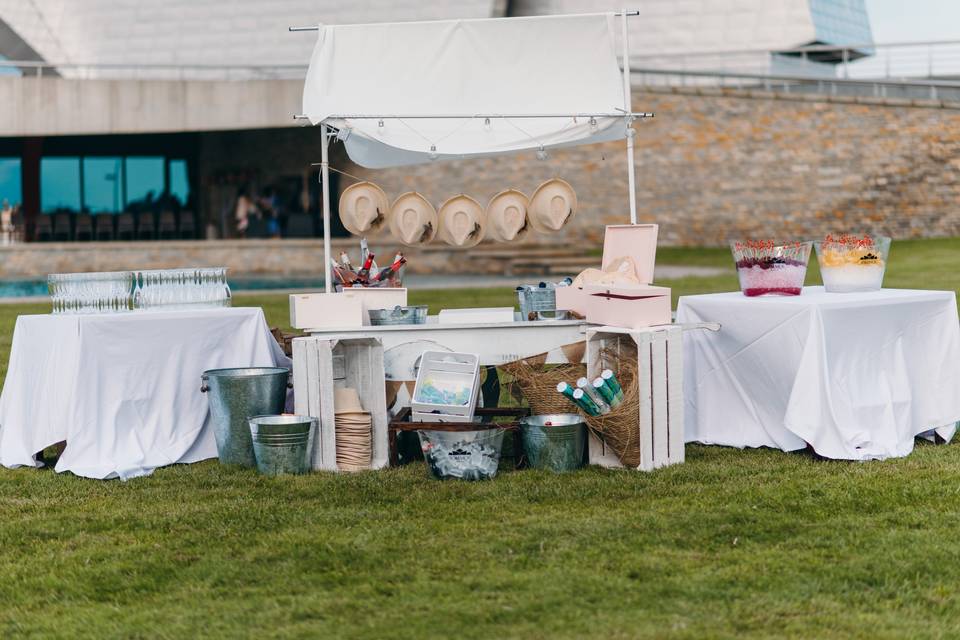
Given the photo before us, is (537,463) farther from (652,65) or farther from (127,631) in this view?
(652,65)

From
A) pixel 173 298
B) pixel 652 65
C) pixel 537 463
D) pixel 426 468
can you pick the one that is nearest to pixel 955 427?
pixel 537 463

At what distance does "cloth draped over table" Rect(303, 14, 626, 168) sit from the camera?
625 cm

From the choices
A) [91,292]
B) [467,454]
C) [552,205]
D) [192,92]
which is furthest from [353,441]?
[192,92]

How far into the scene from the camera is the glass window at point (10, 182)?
28.4 meters

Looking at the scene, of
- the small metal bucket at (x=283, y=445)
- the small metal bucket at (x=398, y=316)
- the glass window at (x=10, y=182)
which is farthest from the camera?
the glass window at (x=10, y=182)

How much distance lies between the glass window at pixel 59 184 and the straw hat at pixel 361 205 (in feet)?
80.0

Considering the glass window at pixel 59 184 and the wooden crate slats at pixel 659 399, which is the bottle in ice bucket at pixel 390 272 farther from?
the glass window at pixel 59 184

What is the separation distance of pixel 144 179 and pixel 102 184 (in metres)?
1.02

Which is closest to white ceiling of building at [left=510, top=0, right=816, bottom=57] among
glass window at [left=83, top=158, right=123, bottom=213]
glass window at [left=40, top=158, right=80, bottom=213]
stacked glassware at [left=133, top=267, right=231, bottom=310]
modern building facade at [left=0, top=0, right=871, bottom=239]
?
modern building facade at [left=0, top=0, right=871, bottom=239]

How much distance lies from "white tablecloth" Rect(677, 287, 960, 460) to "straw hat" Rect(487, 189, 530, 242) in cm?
105

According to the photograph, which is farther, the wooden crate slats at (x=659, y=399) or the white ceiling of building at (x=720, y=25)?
the white ceiling of building at (x=720, y=25)

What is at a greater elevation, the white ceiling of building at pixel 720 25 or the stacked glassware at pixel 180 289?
the white ceiling of building at pixel 720 25

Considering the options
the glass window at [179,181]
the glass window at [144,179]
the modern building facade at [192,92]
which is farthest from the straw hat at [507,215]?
the glass window at [144,179]

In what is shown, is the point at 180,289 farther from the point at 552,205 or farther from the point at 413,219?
the point at 552,205
